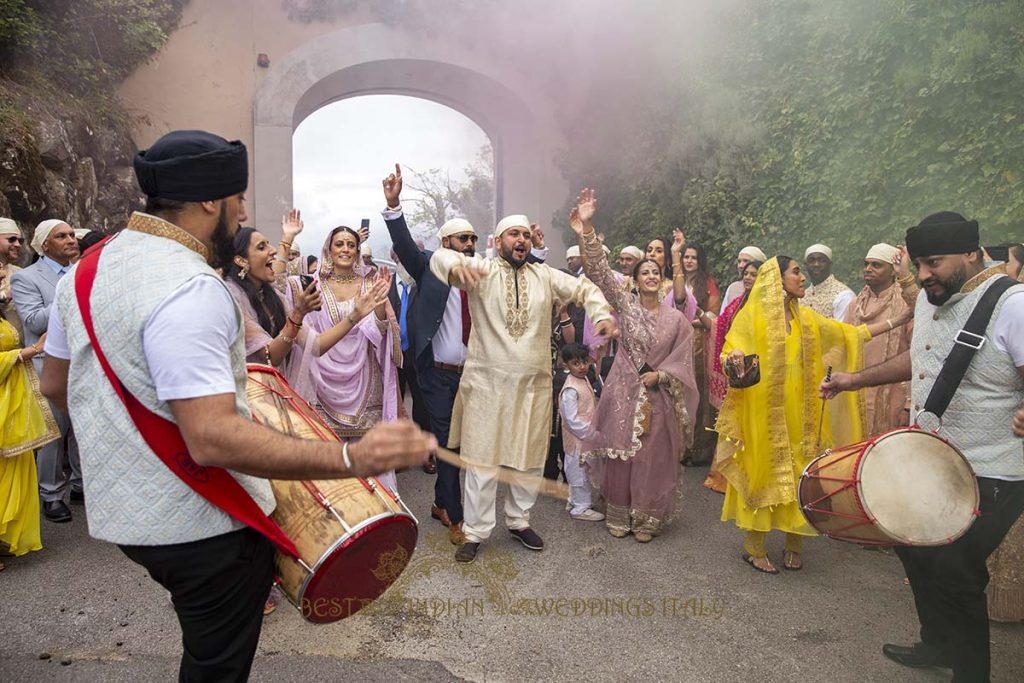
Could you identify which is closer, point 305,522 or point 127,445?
point 127,445

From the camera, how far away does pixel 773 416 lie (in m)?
4.10

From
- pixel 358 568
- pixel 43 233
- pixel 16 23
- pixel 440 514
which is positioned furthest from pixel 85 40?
pixel 358 568

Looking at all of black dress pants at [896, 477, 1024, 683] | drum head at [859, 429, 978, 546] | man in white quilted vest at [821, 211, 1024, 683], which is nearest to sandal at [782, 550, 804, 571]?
man in white quilted vest at [821, 211, 1024, 683]

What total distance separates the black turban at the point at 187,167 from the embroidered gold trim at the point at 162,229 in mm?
56

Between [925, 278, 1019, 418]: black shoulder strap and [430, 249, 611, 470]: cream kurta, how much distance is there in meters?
1.83

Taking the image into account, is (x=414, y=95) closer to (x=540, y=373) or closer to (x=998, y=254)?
(x=540, y=373)

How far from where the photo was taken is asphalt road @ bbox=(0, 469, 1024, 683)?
3.02 m

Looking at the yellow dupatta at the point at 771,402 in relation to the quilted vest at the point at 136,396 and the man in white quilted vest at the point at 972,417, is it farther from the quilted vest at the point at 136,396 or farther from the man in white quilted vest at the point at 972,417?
the quilted vest at the point at 136,396

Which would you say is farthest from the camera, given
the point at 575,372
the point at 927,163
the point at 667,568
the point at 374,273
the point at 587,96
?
the point at 587,96

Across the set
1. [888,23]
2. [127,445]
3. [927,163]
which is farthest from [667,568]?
[888,23]

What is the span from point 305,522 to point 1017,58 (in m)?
5.66

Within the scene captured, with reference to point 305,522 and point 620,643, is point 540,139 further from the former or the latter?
point 305,522

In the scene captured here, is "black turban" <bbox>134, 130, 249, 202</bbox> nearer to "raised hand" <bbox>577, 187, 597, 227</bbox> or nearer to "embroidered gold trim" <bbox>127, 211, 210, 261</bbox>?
"embroidered gold trim" <bbox>127, 211, 210, 261</bbox>

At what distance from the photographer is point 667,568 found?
13.6 ft
